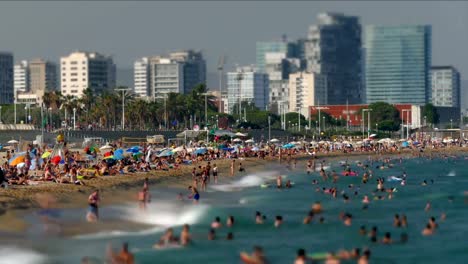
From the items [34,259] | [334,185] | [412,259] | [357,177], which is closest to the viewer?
[34,259]

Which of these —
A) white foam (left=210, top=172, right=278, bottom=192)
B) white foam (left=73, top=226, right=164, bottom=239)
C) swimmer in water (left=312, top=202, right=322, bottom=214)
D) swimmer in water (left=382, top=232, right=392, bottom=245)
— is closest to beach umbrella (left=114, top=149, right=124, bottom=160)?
white foam (left=210, top=172, right=278, bottom=192)

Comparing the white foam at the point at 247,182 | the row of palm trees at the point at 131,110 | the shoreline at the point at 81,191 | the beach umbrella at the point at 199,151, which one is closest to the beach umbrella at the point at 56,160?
the shoreline at the point at 81,191

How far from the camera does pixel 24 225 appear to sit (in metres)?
36.1

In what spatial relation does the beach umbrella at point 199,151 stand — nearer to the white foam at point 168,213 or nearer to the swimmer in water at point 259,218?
the white foam at point 168,213

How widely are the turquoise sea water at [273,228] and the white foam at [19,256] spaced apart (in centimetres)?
3

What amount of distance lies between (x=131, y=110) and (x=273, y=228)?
355 ft

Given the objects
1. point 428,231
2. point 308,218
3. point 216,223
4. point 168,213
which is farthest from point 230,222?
point 428,231

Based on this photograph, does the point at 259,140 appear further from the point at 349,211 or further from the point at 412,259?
the point at 412,259

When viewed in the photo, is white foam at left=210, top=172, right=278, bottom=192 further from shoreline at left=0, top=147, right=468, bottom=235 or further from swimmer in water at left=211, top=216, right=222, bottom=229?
swimmer in water at left=211, top=216, right=222, bottom=229

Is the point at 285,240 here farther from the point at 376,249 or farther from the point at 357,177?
the point at 357,177

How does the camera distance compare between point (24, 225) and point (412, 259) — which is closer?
point (412, 259)

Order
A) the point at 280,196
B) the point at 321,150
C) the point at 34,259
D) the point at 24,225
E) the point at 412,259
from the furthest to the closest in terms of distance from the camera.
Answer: the point at 321,150
the point at 280,196
the point at 24,225
the point at 412,259
the point at 34,259

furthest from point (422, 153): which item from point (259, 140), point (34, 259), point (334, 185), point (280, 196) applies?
point (34, 259)

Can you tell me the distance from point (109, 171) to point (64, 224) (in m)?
21.1
